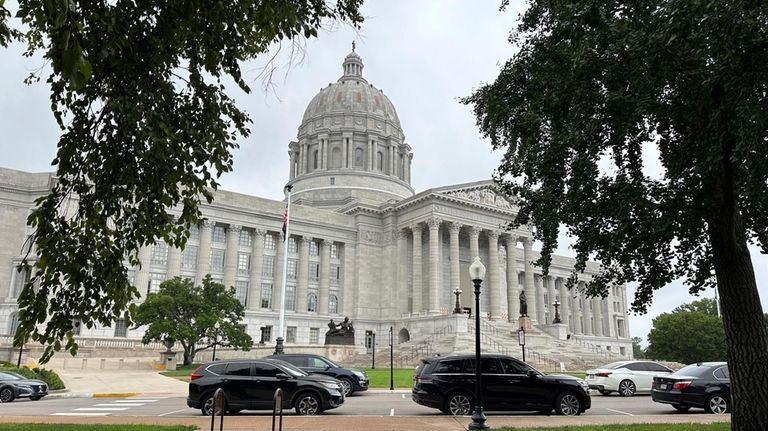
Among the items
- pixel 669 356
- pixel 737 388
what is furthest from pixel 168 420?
pixel 669 356

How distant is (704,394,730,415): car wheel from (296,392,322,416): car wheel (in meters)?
11.9

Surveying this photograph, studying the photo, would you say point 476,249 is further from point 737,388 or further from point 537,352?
point 737,388

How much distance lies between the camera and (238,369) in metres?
17.3

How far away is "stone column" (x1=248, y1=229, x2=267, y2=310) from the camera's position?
65188mm

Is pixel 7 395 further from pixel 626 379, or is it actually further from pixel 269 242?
pixel 269 242

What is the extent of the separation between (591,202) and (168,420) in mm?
12177

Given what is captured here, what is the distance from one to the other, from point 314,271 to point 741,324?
62136 mm

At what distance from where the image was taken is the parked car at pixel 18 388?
2306cm

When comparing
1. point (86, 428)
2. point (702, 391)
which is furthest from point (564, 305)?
point (86, 428)

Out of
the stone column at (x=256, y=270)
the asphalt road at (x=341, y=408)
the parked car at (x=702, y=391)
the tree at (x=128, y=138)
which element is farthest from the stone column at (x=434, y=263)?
the tree at (x=128, y=138)

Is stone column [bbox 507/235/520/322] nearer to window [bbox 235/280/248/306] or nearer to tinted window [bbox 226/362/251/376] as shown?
window [bbox 235/280/248/306]

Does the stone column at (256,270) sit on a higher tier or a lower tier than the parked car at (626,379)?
higher

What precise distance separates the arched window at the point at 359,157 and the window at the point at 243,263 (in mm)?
29885

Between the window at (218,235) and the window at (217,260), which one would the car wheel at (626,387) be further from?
the window at (218,235)
